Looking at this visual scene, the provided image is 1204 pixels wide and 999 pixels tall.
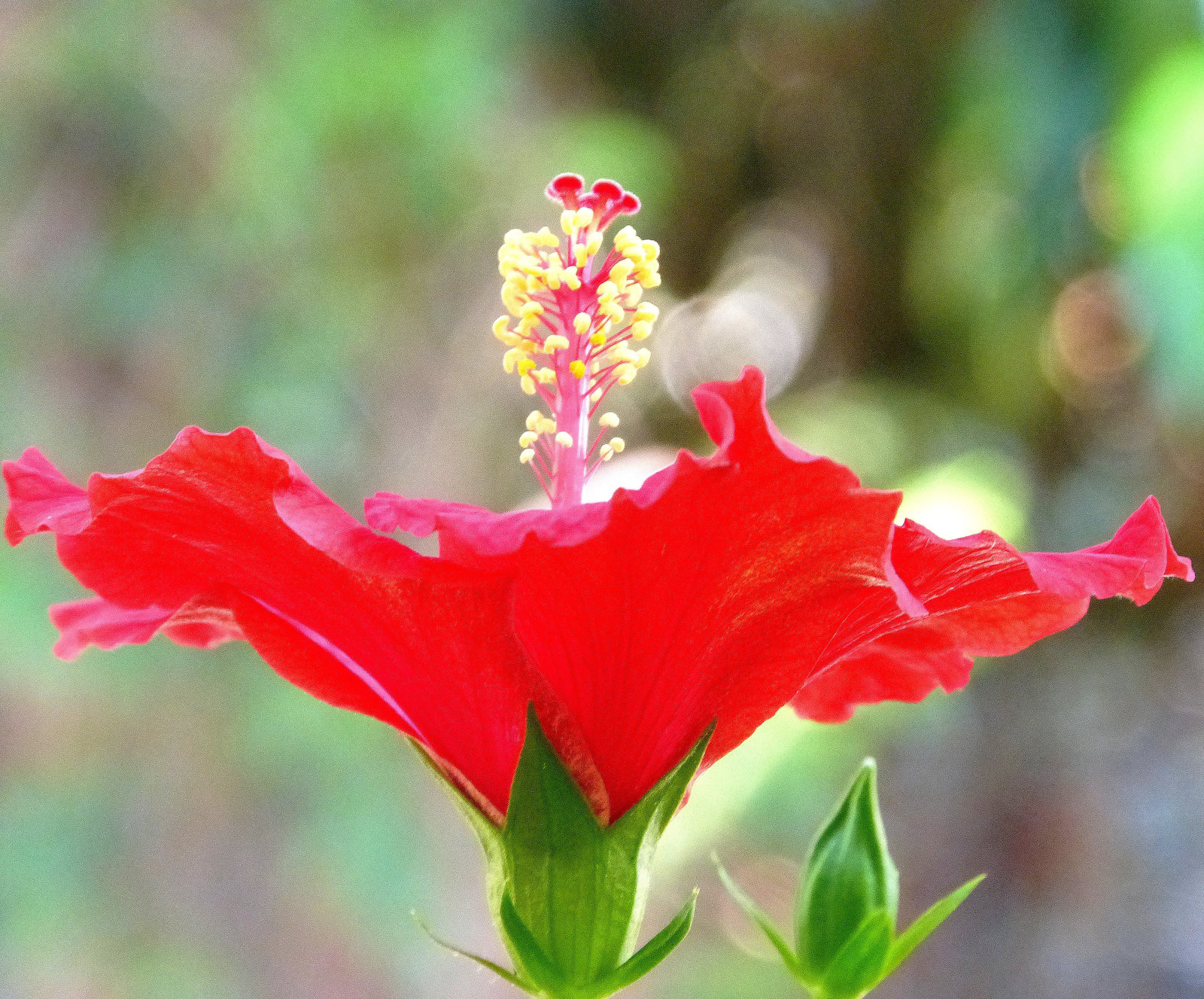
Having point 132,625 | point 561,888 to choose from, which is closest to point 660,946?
point 561,888

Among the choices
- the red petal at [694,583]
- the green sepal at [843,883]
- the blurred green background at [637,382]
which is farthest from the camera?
the blurred green background at [637,382]

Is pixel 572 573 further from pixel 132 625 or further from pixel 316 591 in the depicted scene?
pixel 132 625

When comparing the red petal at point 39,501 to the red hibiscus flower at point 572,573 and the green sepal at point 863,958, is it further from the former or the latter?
the green sepal at point 863,958

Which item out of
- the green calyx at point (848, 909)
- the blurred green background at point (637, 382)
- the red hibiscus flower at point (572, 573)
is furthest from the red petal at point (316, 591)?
the blurred green background at point (637, 382)

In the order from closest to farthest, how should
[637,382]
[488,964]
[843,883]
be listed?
[488,964] < [843,883] < [637,382]

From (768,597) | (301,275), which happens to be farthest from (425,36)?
(768,597)
